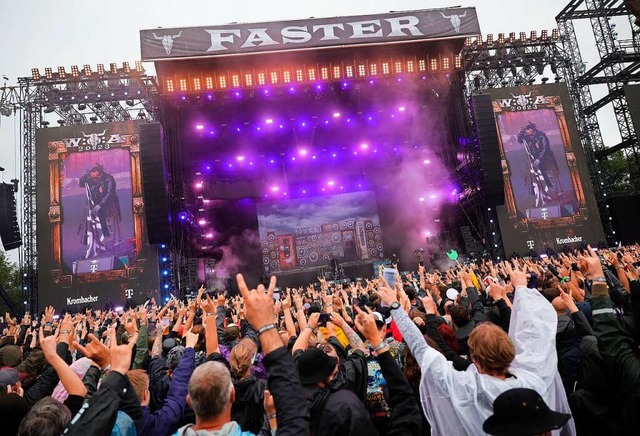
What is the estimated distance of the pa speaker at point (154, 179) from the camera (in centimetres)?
1381

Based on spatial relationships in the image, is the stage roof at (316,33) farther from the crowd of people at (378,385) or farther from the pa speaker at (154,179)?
the crowd of people at (378,385)

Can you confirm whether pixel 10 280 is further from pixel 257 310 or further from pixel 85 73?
pixel 257 310

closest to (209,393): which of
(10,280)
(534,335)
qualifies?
(534,335)

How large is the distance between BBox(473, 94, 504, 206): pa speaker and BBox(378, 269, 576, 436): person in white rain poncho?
1393 cm

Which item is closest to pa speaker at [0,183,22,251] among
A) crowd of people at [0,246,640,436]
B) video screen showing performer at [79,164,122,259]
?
video screen showing performer at [79,164,122,259]

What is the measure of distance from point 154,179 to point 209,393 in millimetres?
13491

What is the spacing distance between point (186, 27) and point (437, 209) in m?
15.5

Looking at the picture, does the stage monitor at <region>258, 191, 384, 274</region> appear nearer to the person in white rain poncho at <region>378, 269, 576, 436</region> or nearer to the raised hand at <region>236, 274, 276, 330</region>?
the person in white rain poncho at <region>378, 269, 576, 436</region>

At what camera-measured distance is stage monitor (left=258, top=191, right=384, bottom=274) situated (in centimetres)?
2364

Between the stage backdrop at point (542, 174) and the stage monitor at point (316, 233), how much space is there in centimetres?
817

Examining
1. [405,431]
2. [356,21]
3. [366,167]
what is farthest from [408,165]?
[405,431]

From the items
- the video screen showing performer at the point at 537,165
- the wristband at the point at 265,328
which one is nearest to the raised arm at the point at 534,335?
the wristband at the point at 265,328

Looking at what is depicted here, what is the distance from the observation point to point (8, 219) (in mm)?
15156

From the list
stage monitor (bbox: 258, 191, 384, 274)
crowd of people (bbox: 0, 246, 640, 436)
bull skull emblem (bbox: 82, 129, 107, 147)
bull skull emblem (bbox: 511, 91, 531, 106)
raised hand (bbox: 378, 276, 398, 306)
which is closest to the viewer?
crowd of people (bbox: 0, 246, 640, 436)
